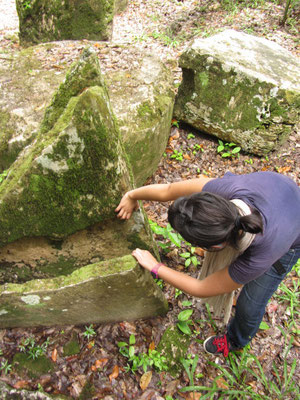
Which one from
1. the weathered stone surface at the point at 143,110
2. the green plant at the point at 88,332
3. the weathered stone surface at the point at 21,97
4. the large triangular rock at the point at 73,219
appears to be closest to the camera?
the large triangular rock at the point at 73,219

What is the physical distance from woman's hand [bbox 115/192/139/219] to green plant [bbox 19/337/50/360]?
1.37 metres

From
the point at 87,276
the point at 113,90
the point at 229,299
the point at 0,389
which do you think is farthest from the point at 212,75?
the point at 0,389

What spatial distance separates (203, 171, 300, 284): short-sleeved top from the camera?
186 centimetres

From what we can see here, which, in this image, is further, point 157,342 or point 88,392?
point 157,342

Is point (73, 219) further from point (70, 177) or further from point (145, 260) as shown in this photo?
point (145, 260)

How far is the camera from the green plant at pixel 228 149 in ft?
15.8

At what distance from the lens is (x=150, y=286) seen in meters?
2.48

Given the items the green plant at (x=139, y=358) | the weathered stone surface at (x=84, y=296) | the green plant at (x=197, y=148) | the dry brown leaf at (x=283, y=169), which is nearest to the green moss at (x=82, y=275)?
the weathered stone surface at (x=84, y=296)

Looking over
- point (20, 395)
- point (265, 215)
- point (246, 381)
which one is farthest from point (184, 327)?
point (265, 215)

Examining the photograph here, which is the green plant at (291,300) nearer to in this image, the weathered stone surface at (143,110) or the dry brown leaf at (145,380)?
the dry brown leaf at (145,380)

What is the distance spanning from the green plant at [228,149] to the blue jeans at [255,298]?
277 cm

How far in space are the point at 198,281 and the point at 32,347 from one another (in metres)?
1.66

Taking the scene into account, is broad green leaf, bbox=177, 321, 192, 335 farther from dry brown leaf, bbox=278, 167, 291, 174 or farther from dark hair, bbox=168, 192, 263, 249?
dry brown leaf, bbox=278, 167, 291, 174

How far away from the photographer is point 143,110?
380 cm
